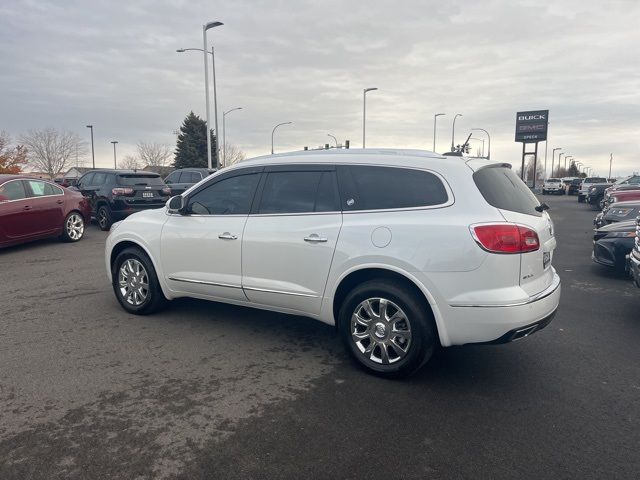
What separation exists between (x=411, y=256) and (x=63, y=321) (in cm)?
391

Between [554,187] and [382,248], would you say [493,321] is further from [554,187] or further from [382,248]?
[554,187]

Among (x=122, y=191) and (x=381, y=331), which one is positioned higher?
(x=122, y=191)

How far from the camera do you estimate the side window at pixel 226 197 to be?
4.77 m

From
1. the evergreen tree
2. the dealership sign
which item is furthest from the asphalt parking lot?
the dealership sign

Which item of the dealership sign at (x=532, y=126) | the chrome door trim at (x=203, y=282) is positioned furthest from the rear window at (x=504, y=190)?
the dealership sign at (x=532, y=126)

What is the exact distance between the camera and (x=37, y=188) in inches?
411

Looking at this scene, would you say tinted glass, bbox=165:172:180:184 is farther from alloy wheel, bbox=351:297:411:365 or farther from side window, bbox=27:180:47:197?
alloy wheel, bbox=351:297:411:365

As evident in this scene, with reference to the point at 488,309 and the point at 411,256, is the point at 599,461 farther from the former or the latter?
the point at 411,256

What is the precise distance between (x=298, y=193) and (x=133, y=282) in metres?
2.40

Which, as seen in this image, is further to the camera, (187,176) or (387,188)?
(187,176)

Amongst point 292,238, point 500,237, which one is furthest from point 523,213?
point 292,238

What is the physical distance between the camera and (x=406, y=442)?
9.97 ft

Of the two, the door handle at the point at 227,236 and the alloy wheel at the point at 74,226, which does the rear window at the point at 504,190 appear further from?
the alloy wheel at the point at 74,226

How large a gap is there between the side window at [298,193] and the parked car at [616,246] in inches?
218
